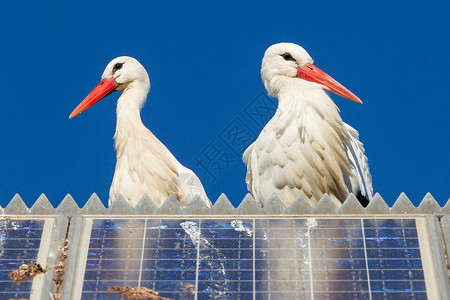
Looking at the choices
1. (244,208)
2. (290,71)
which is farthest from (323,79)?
(244,208)

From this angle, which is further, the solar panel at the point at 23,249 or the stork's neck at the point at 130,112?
the stork's neck at the point at 130,112

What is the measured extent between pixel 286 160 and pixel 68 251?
9.44 ft

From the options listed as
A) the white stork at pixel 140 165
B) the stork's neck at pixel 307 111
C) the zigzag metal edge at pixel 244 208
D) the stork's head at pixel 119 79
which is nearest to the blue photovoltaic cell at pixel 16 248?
the zigzag metal edge at pixel 244 208

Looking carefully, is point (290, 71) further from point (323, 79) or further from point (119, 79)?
point (119, 79)

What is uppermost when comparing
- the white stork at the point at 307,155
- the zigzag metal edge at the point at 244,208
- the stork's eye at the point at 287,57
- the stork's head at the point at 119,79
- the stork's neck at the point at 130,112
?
the stork's head at the point at 119,79

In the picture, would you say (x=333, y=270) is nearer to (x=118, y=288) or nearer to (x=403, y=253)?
(x=403, y=253)

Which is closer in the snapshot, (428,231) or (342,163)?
(428,231)

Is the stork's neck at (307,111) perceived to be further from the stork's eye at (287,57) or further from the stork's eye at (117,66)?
the stork's eye at (117,66)

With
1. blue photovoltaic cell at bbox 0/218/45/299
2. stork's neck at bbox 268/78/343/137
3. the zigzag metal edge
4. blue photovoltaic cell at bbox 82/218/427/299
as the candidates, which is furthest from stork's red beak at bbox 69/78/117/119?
blue photovoltaic cell at bbox 82/218/427/299

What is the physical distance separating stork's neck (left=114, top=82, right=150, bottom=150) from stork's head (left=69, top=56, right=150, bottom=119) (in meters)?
0.05

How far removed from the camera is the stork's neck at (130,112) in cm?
1057

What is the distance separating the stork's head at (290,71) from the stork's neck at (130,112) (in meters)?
1.46

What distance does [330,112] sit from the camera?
31.4 feet

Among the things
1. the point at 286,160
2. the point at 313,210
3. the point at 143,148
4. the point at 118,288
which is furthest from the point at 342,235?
the point at 143,148
